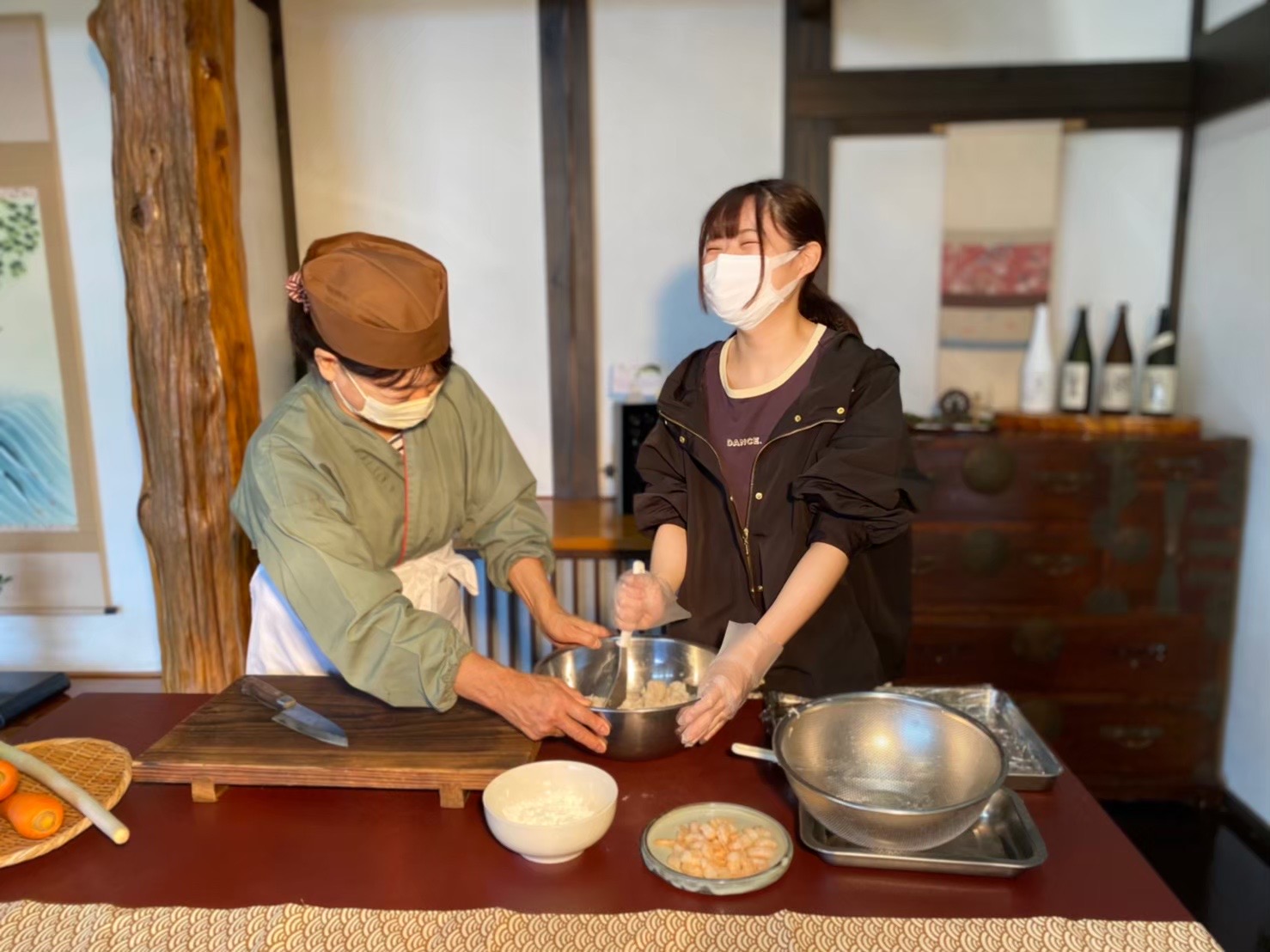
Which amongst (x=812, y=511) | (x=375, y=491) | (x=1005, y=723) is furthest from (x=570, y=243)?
(x=1005, y=723)

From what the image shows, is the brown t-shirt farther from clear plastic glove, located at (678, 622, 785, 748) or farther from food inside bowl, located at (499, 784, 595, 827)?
food inside bowl, located at (499, 784, 595, 827)

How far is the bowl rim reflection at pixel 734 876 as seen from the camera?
3.51 ft

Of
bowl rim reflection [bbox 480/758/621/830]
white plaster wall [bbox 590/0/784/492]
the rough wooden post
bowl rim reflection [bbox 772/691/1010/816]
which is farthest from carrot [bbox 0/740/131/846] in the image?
white plaster wall [bbox 590/0/784/492]

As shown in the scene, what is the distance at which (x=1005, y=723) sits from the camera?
4.70 ft

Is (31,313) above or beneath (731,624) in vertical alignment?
above

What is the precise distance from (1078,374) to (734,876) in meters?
2.44

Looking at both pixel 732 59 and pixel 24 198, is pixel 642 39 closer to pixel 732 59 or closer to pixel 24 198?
pixel 732 59

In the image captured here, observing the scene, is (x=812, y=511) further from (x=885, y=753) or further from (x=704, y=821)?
(x=704, y=821)

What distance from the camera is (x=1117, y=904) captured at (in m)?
1.05

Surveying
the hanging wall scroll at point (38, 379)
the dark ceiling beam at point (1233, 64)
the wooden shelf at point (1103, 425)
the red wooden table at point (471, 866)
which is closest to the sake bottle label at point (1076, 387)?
the wooden shelf at point (1103, 425)

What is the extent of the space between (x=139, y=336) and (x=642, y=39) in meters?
1.81

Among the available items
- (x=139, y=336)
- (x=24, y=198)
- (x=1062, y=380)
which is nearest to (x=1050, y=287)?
(x=1062, y=380)

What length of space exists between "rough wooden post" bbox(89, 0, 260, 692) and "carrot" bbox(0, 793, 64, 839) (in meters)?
1.51

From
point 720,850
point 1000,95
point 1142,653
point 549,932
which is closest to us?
point 549,932
